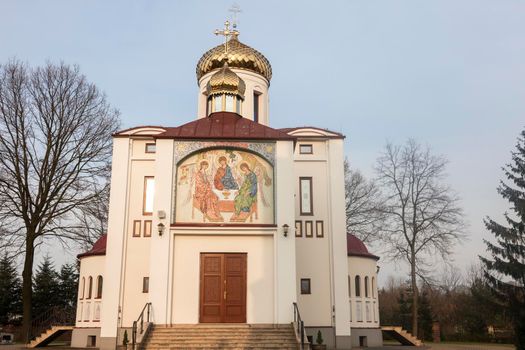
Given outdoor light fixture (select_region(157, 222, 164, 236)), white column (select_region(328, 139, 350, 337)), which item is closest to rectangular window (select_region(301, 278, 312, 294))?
white column (select_region(328, 139, 350, 337))

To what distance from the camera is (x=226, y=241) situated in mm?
17359

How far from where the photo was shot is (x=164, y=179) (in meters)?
17.5

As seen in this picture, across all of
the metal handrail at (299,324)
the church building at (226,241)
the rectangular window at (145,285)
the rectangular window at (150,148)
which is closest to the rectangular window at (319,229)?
the church building at (226,241)

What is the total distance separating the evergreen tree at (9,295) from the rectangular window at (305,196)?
23.2 m

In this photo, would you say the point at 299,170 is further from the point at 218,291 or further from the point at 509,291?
the point at 509,291

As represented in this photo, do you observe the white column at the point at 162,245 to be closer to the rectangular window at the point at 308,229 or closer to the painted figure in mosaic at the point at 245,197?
the painted figure in mosaic at the point at 245,197

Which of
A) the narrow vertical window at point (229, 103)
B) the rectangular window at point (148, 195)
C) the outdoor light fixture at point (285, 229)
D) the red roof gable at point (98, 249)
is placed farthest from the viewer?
the red roof gable at point (98, 249)

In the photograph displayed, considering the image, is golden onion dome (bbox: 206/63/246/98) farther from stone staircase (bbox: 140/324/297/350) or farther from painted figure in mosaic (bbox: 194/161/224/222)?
stone staircase (bbox: 140/324/297/350)

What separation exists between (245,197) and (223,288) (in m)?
3.08

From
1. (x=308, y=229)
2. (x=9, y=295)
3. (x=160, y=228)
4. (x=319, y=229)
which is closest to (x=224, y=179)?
(x=160, y=228)

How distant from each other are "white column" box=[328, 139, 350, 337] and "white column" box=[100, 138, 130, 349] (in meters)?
8.17

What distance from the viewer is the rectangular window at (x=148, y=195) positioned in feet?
67.2

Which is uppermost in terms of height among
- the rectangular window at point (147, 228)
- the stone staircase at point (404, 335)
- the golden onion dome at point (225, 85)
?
the golden onion dome at point (225, 85)

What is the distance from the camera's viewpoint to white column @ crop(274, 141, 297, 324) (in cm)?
1655
